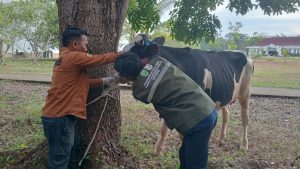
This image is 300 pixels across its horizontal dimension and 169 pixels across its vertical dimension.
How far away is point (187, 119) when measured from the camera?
3.96 m

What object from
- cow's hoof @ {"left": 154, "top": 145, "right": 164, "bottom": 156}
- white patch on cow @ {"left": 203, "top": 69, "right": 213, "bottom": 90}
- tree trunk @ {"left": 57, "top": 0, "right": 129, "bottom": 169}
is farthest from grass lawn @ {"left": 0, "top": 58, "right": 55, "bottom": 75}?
tree trunk @ {"left": 57, "top": 0, "right": 129, "bottom": 169}

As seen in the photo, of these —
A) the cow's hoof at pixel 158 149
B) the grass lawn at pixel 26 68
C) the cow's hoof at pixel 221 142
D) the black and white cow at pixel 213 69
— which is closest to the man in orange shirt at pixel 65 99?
the black and white cow at pixel 213 69

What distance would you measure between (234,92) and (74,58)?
3.16 metres

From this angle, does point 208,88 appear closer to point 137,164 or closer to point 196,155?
point 137,164

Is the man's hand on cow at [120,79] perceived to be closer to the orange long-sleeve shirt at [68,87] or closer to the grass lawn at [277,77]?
the orange long-sleeve shirt at [68,87]

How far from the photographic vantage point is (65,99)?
4535 mm

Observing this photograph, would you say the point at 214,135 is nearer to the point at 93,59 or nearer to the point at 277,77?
the point at 93,59

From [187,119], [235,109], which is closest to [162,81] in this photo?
[187,119]

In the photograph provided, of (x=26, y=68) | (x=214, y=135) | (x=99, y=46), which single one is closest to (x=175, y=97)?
(x=99, y=46)

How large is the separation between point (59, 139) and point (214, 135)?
12.4ft

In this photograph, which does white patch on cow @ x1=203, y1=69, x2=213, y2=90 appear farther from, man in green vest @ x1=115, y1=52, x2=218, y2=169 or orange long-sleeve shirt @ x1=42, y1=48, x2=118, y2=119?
orange long-sleeve shirt @ x1=42, y1=48, x2=118, y2=119

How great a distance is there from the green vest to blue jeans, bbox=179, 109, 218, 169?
6cm

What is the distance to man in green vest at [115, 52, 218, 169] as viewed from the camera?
3949mm

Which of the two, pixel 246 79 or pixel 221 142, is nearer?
pixel 221 142
